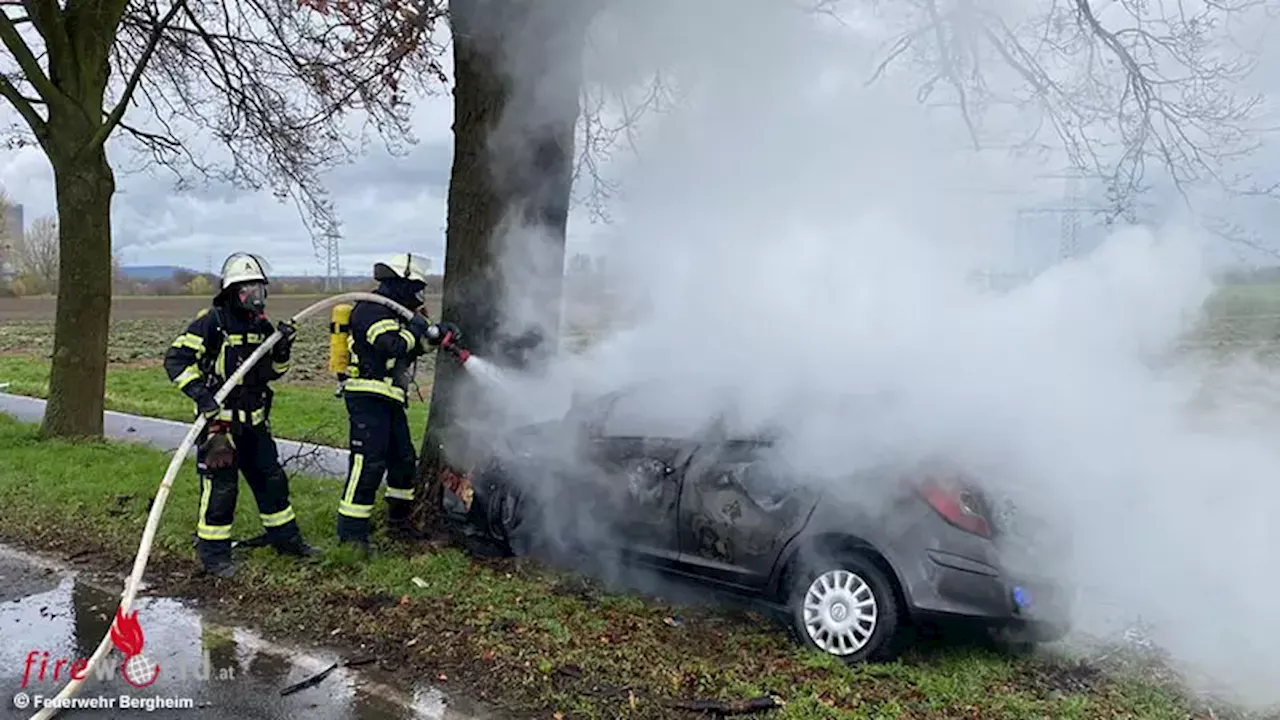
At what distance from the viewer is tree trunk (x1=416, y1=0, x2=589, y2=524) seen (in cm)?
602

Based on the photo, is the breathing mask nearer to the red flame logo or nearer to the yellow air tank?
the yellow air tank

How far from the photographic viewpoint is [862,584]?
14.0 feet

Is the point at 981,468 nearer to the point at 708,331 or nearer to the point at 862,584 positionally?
the point at 862,584

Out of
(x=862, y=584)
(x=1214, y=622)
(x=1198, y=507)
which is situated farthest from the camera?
(x=1198, y=507)

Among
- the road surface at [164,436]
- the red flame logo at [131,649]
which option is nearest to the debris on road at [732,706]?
the red flame logo at [131,649]

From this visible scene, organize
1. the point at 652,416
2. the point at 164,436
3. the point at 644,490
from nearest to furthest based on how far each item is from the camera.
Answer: the point at 644,490 < the point at 652,416 < the point at 164,436

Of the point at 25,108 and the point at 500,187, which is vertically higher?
the point at 25,108

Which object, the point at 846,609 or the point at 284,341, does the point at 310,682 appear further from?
the point at 846,609

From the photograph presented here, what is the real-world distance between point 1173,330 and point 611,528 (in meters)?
3.19

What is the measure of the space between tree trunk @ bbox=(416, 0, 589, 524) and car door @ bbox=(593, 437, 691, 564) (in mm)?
1122

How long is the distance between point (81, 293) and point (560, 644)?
7.17m

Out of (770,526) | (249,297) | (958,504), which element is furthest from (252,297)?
(958,504)

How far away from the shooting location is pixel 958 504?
423 centimetres

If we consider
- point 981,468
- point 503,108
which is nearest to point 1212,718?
point 981,468
